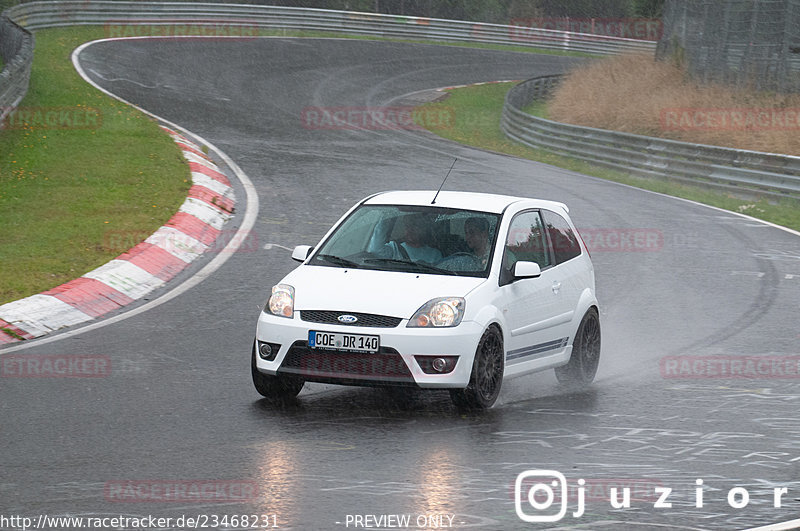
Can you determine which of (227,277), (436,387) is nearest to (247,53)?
(227,277)

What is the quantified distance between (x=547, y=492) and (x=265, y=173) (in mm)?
14994

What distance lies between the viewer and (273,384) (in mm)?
8117

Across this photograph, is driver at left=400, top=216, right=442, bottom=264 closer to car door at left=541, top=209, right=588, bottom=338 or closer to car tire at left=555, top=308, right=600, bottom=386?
car door at left=541, top=209, right=588, bottom=338

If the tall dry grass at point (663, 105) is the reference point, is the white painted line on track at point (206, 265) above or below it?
above

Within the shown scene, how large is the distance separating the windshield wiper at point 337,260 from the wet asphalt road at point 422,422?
970mm

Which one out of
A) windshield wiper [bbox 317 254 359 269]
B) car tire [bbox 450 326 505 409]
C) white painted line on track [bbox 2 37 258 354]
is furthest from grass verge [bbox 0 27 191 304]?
car tire [bbox 450 326 505 409]

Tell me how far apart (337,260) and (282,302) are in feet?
2.41

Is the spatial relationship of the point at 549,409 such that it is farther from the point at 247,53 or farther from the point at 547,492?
the point at 247,53

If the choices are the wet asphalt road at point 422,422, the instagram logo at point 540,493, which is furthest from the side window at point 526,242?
the instagram logo at point 540,493

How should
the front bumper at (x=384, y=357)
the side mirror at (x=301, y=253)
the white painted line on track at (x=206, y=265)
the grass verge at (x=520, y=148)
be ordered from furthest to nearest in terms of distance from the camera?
the grass verge at (x=520, y=148), the white painted line on track at (x=206, y=265), the side mirror at (x=301, y=253), the front bumper at (x=384, y=357)

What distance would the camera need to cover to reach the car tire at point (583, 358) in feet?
31.2

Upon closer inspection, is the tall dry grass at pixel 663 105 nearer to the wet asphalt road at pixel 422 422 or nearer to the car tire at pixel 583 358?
the wet asphalt road at pixel 422 422

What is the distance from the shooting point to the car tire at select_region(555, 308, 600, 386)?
9.51 m

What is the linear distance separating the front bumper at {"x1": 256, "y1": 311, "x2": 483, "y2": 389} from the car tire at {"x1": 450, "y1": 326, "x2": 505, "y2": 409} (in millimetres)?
94
